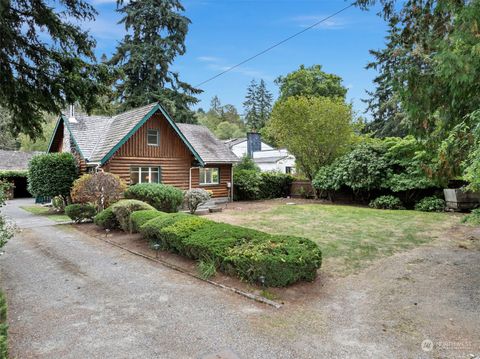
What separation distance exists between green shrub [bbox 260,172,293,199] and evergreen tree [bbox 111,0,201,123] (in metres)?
11.0

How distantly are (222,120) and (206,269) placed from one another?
2952 inches

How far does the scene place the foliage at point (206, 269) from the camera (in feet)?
21.0

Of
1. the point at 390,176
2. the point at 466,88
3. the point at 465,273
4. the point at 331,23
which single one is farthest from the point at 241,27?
the point at 465,273

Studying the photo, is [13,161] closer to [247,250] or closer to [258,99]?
[247,250]

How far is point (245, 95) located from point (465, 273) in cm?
6655

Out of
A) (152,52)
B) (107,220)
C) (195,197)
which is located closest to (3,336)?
(107,220)

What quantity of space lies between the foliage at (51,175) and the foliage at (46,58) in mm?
8100

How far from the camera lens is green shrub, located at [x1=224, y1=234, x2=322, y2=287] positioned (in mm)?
5641

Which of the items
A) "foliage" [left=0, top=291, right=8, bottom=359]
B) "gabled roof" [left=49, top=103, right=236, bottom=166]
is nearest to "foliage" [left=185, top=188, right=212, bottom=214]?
"gabled roof" [left=49, top=103, right=236, bottom=166]

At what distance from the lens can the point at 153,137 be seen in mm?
17859

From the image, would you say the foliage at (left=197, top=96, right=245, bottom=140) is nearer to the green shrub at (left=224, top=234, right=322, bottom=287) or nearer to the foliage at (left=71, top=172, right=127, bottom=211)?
the foliage at (left=71, top=172, right=127, bottom=211)

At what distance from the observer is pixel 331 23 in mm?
12383

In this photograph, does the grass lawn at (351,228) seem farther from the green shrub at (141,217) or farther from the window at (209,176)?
the window at (209,176)

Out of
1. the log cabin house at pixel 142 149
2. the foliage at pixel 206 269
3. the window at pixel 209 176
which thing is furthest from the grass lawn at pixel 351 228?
the window at pixel 209 176
